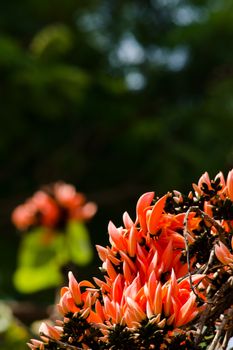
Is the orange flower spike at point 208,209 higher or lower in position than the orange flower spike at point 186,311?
higher

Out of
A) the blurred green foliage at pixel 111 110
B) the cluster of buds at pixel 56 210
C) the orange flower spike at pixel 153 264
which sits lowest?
the orange flower spike at pixel 153 264

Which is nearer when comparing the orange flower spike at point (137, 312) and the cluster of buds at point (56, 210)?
the orange flower spike at point (137, 312)

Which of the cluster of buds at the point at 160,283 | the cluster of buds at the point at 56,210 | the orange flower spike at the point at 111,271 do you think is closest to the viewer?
the cluster of buds at the point at 160,283

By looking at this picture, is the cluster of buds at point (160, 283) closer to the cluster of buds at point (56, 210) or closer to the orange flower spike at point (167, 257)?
the orange flower spike at point (167, 257)

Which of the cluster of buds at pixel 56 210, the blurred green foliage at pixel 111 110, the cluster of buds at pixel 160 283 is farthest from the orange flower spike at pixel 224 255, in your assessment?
the blurred green foliage at pixel 111 110

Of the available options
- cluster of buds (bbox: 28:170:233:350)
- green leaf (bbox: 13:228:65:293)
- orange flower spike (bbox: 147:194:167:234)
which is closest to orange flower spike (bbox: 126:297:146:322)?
cluster of buds (bbox: 28:170:233:350)

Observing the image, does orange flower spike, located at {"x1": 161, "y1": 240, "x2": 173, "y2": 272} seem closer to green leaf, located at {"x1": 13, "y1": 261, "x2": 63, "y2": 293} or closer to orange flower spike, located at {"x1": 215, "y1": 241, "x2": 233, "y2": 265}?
orange flower spike, located at {"x1": 215, "y1": 241, "x2": 233, "y2": 265}

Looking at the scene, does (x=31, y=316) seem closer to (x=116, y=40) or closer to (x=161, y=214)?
(x=161, y=214)
